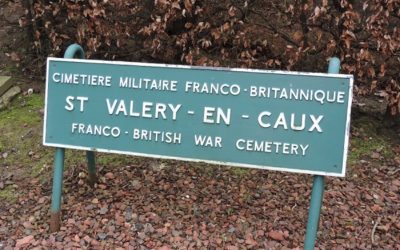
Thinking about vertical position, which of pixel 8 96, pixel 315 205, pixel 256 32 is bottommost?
pixel 315 205

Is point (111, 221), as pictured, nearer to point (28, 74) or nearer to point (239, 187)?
point (239, 187)

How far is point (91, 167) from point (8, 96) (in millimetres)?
2051

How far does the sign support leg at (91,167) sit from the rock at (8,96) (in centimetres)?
190

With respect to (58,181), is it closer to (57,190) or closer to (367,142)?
(57,190)

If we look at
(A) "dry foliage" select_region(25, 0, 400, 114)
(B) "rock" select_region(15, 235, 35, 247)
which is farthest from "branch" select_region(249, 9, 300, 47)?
(B) "rock" select_region(15, 235, 35, 247)

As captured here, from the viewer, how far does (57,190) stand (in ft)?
11.7

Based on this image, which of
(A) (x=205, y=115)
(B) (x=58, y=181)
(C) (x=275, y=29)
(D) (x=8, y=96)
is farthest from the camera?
(D) (x=8, y=96)

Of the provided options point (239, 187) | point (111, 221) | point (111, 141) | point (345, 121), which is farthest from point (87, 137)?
point (345, 121)

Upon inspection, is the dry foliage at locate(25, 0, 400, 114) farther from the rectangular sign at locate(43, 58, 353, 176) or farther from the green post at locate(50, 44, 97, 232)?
the rectangular sign at locate(43, 58, 353, 176)

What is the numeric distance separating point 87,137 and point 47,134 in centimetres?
29

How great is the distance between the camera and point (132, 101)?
134 inches

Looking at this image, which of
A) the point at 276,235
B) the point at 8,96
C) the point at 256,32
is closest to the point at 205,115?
the point at 276,235

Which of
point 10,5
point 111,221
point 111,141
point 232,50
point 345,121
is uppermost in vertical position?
point 10,5

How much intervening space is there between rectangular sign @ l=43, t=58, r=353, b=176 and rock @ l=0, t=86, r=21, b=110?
2.20m
